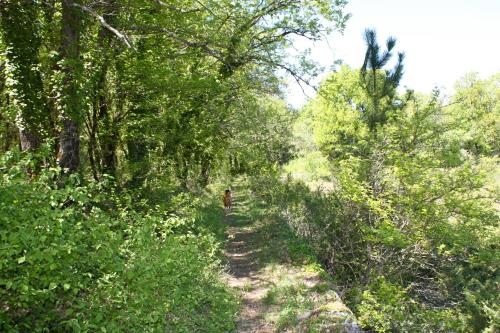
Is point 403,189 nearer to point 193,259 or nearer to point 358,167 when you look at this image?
point 358,167

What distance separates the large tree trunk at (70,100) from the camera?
345 inches

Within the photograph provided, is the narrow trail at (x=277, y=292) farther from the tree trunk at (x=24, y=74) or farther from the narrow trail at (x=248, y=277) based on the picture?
the tree trunk at (x=24, y=74)

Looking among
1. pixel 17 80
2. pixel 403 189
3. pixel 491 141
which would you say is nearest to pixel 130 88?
pixel 17 80

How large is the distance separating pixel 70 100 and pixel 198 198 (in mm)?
5273

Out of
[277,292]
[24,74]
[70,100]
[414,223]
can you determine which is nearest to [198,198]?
[277,292]

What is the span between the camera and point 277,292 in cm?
969

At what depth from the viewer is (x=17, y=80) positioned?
849 centimetres

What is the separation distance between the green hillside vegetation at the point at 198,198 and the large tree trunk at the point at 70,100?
1.2 inches

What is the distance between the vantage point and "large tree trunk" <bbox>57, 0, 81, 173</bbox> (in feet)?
28.8

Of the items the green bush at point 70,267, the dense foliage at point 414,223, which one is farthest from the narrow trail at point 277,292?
the green bush at point 70,267

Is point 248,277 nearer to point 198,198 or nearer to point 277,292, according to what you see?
point 277,292

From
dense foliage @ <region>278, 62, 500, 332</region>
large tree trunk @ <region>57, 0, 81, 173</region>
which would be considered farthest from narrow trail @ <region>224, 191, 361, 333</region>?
large tree trunk @ <region>57, 0, 81, 173</region>

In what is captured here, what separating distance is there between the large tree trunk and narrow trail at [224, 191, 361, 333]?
440cm

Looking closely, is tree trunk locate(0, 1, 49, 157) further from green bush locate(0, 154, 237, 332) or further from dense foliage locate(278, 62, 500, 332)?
dense foliage locate(278, 62, 500, 332)
